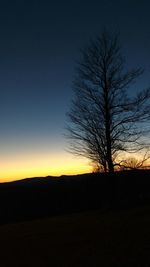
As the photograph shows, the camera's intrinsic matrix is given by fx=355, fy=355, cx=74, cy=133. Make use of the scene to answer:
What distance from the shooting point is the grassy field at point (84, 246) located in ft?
26.9

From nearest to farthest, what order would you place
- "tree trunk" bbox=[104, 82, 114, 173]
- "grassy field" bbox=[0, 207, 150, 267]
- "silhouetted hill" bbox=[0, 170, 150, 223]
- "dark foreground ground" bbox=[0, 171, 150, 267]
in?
1. "grassy field" bbox=[0, 207, 150, 267]
2. "dark foreground ground" bbox=[0, 171, 150, 267]
3. "tree trunk" bbox=[104, 82, 114, 173]
4. "silhouetted hill" bbox=[0, 170, 150, 223]

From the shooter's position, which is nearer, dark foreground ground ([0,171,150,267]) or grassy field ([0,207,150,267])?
grassy field ([0,207,150,267])

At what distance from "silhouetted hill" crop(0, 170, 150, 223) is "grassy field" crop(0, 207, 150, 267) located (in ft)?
23.1

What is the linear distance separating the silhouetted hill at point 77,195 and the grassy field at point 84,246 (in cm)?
703

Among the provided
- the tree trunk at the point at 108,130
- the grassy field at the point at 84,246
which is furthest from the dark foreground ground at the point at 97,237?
the tree trunk at the point at 108,130

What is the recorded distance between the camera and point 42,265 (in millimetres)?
8555

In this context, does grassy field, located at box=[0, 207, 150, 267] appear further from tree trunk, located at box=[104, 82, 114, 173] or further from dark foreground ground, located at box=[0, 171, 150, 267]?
tree trunk, located at box=[104, 82, 114, 173]

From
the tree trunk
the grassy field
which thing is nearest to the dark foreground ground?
the grassy field

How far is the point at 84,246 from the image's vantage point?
9.88 meters

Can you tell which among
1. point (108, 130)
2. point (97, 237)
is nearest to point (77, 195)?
point (108, 130)

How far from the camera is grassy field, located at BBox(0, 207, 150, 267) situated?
26.9 ft

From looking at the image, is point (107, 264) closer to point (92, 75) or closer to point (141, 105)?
point (141, 105)

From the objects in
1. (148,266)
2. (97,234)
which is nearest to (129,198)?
(97,234)

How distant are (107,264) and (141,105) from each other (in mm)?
11939
